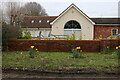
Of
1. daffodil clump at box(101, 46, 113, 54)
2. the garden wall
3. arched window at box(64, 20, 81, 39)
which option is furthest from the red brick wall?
daffodil clump at box(101, 46, 113, 54)

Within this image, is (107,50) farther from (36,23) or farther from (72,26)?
(36,23)

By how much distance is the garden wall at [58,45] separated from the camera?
14117 millimetres

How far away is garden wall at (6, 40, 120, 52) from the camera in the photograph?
14.1 metres

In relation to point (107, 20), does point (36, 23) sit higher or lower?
lower

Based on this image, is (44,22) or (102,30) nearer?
(102,30)

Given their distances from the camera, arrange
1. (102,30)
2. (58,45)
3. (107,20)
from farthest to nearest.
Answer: (107,20), (102,30), (58,45)

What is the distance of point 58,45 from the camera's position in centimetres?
1436

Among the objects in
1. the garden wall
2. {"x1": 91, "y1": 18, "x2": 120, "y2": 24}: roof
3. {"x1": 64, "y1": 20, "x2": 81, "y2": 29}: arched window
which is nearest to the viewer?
the garden wall

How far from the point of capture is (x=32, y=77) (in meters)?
6.88

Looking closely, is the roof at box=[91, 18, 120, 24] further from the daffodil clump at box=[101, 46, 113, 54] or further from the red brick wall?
the daffodil clump at box=[101, 46, 113, 54]

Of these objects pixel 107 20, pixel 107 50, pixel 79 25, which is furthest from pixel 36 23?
pixel 107 50

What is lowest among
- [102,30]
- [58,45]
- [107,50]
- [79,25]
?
[107,50]

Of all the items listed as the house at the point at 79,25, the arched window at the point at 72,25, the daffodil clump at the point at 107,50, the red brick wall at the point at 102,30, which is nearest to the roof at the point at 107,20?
the house at the point at 79,25

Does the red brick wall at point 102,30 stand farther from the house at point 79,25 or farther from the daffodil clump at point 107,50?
the daffodil clump at point 107,50
